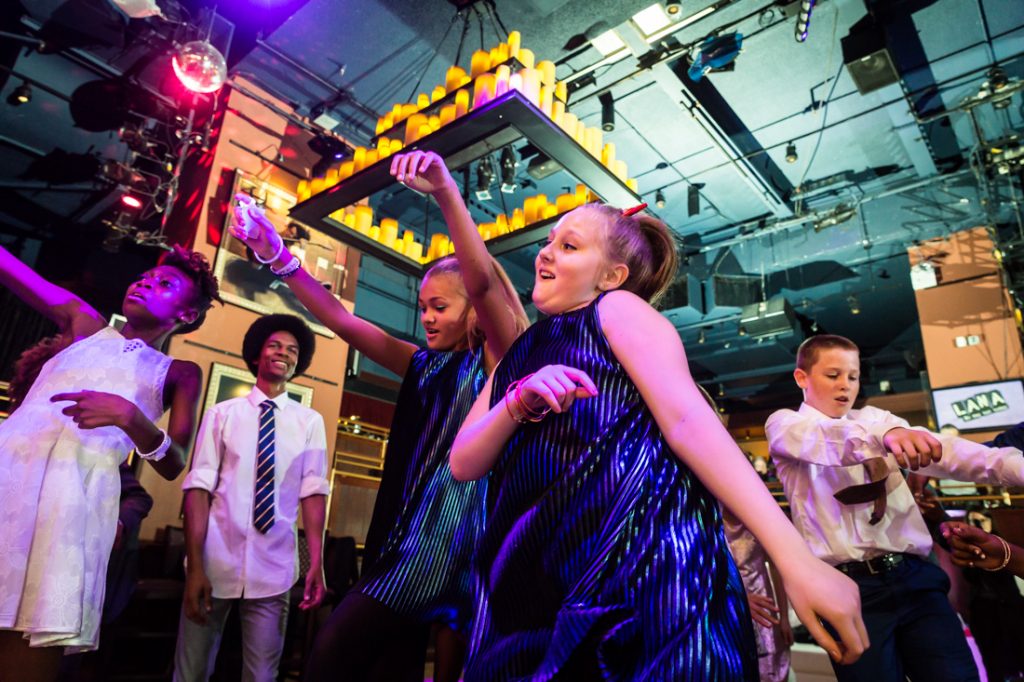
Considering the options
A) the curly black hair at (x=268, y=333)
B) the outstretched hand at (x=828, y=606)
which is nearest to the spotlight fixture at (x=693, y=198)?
the curly black hair at (x=268, y=333)

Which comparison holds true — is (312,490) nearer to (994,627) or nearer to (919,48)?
(994,627)

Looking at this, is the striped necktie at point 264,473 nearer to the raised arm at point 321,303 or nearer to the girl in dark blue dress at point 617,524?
the raised arm at point 321,303

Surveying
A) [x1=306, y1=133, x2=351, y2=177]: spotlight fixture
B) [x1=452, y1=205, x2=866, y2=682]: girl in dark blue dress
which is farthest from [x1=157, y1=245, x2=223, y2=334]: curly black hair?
[x1=306, y1=133, x2=351, y2=177]: spotlight fixture

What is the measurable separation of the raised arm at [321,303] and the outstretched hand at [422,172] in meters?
0.56

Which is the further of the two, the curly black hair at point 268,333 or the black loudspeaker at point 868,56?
the black loudspeaker at point 868,56

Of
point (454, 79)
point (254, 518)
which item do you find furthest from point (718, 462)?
point (454, 79)

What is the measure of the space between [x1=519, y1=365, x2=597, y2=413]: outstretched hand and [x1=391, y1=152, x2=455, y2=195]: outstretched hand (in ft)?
2.20

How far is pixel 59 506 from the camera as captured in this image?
1.74 m

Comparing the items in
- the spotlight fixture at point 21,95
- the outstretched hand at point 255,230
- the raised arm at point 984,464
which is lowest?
the raised arm at point 984,464

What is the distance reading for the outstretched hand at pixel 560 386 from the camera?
874 mm

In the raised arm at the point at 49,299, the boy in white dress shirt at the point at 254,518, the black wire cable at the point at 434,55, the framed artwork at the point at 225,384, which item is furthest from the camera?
the black wire cable at the point at 434,55

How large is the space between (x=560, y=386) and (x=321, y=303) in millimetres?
1226

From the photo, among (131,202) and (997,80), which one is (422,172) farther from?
(997,80)

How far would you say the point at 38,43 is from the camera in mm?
5918
